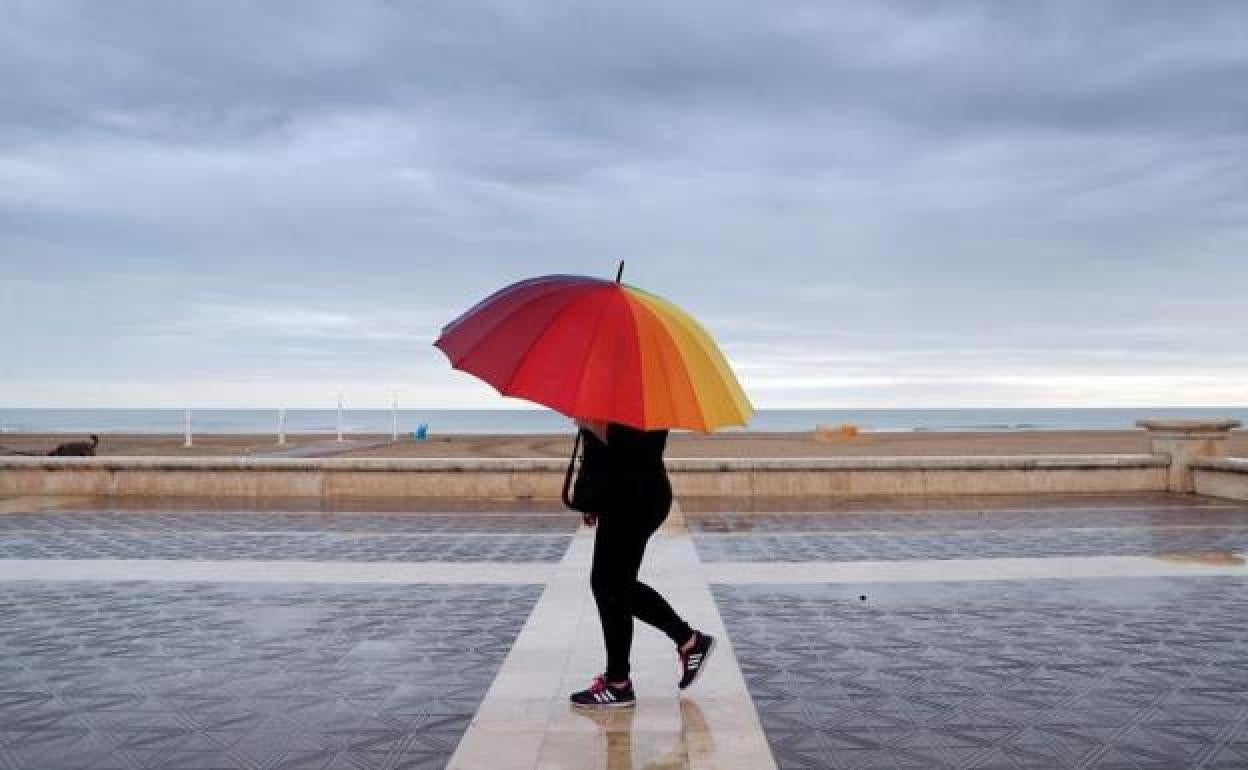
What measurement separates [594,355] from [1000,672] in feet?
10.5

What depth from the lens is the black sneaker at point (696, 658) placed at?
502 centimetres

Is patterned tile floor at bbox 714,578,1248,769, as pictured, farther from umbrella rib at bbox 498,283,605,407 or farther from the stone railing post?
the stone railing post

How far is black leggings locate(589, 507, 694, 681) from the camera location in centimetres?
467

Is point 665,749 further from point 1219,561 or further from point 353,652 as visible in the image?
point 1219,561

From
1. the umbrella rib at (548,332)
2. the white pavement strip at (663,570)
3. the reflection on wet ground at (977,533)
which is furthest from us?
the reflection on wet ground at (977,533)

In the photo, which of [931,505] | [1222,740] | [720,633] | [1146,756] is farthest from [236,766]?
[931,505]

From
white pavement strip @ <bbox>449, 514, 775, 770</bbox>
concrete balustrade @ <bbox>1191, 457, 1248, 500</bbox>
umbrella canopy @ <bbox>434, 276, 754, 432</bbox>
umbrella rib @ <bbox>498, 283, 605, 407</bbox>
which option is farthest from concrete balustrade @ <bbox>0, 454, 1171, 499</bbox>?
umbrella rib @ <bbox>498, 283, 605, 407</bbox>

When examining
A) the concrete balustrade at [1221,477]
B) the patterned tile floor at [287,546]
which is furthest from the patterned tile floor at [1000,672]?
the concrete balustrade at [1221,477]

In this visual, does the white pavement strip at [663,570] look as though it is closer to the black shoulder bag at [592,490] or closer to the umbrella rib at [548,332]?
the black shoulder bag at [592,490]

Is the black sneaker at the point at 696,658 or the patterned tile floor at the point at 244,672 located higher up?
the black sneaker at the point at 696,658

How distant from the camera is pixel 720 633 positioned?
6.58 meters

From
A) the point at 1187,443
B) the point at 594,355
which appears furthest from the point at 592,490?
the point at 1187,443

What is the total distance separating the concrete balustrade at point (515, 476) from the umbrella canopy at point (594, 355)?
10.3 meters

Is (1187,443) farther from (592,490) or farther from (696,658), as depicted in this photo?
(592,490)
